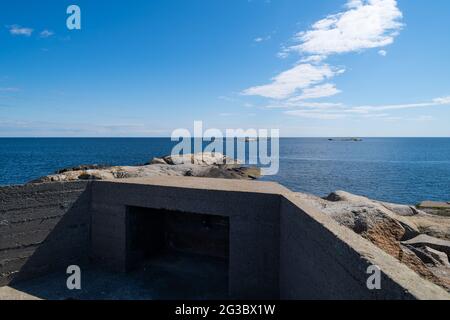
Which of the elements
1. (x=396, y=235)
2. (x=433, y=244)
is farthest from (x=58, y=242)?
(x=433, y=244)

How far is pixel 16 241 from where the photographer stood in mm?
7844

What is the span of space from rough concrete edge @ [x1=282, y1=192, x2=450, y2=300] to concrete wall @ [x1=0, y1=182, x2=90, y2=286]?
698cm

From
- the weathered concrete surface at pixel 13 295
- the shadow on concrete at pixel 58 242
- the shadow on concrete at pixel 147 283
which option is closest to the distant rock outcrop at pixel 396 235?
the shadow on concrete at pixel 147 283

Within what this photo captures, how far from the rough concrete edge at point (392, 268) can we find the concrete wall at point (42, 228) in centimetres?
698

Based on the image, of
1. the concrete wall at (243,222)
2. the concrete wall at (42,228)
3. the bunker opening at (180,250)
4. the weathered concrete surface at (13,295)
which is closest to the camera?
the weathered concrete surface at (13,295)

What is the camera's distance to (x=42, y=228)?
824cm

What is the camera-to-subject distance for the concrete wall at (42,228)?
772cm

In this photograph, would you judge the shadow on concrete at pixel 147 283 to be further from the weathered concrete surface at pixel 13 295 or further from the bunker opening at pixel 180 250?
the weathered concrete surface at pixel 13 295

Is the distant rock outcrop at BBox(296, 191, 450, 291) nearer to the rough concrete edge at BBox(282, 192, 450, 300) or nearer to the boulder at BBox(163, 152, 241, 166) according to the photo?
the rough concrete edge at BBox(282, 192, 450, 300)

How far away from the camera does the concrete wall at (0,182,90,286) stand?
7719 mm

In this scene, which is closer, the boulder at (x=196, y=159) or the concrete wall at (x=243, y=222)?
the concrete wall at (x=243, y=222)

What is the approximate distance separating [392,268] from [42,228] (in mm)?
8472

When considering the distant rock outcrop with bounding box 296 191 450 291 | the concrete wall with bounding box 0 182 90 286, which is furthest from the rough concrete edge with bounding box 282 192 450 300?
the concrete wall with bounding box 0 182 90 286
